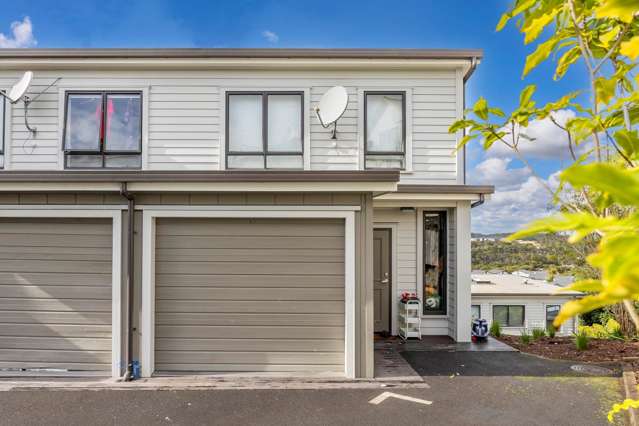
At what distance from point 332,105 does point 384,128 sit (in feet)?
3.93

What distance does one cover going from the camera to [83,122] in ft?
26.3

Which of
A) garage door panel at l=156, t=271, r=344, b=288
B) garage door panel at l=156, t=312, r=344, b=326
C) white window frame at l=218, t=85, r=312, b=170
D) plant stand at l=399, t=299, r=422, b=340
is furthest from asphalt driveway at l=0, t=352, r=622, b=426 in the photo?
white window frame at l=218, t=85, r=312, b=170

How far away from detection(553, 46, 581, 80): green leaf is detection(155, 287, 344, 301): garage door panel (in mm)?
4153

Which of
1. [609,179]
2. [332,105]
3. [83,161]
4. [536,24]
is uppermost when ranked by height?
[332,105]

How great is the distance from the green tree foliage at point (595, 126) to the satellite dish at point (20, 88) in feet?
28.3

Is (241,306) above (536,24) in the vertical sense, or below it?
below

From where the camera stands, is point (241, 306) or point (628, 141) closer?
point (628, 141)

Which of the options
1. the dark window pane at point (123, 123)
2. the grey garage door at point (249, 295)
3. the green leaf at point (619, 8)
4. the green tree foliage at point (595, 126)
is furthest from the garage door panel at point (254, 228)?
the green leaf at point (619, 8)

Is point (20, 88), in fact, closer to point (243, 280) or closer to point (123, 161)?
point (123, 161)

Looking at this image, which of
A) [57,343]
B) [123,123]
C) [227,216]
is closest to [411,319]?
[227,216]

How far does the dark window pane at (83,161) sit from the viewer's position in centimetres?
798

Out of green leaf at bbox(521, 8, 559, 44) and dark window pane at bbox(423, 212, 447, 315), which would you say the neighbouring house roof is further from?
green leaf at bbox(521, 8, 559, 44)

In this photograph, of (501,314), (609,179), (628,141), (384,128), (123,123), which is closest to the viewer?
(609,179)

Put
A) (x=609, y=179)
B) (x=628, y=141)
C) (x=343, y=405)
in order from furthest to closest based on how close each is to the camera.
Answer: (x=343, y=405), (x=628, y=141), (x=609, y=179)
